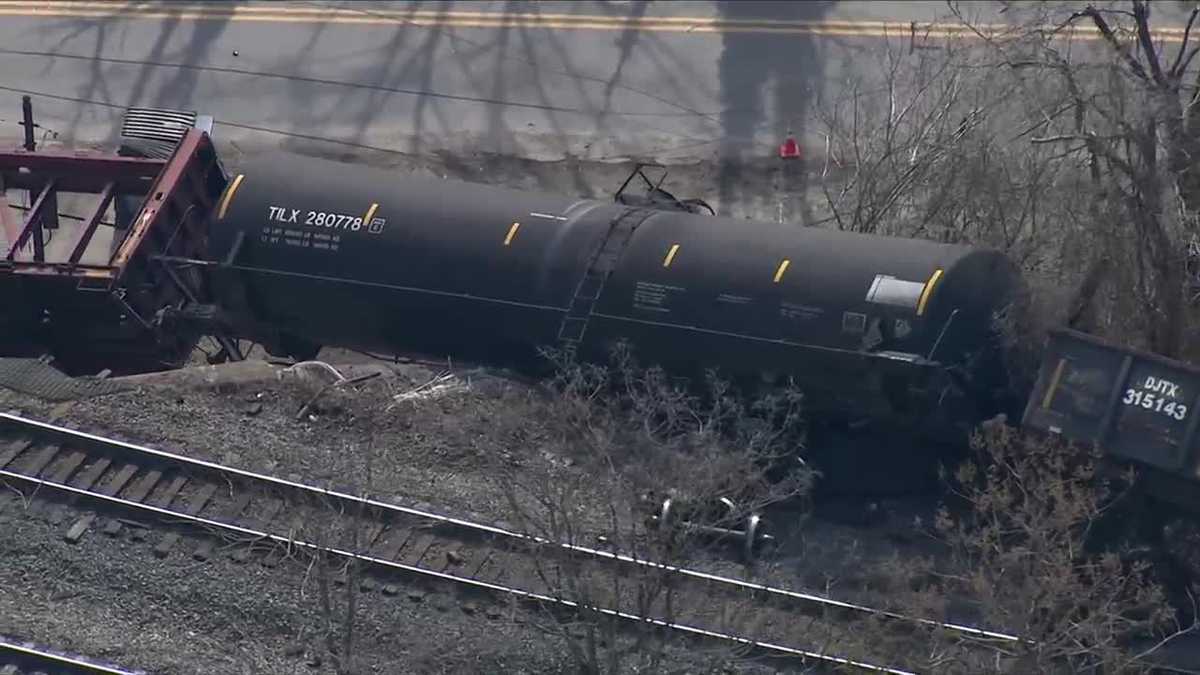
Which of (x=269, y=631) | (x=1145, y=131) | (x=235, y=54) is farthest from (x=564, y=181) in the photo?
(x=269, y=631)

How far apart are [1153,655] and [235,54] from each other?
18455 millimetres

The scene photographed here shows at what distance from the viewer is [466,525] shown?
15.8 m

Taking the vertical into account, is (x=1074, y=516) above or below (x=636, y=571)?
above

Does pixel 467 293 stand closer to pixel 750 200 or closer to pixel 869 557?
pixel 869 557

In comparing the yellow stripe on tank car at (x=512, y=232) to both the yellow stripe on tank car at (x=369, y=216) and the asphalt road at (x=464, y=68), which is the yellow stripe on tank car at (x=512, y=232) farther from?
the asphalt road at (x=464, y=68)

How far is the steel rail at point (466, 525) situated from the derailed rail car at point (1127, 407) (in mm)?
2048

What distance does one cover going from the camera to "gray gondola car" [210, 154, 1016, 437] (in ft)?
54.2

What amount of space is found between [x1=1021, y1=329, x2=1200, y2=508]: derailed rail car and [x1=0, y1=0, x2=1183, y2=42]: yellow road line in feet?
44.6

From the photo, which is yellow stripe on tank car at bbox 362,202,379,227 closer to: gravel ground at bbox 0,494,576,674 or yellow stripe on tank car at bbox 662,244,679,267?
yellow stripe on tank car at bbox 662,244,679,267

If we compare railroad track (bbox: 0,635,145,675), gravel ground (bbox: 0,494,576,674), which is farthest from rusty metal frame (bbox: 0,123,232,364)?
railroad track (bbox: 0,635,145,675)

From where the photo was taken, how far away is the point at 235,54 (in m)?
28.4

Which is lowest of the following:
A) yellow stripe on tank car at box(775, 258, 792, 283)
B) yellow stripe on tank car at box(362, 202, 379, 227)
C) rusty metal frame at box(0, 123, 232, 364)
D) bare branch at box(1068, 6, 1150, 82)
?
rusty metal frame at box(0, 123, 232, 364)

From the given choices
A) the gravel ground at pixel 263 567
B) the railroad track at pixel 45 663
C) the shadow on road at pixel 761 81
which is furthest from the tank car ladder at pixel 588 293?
the shadow on road at pixel 761 81

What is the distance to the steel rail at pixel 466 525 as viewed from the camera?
14031mm
